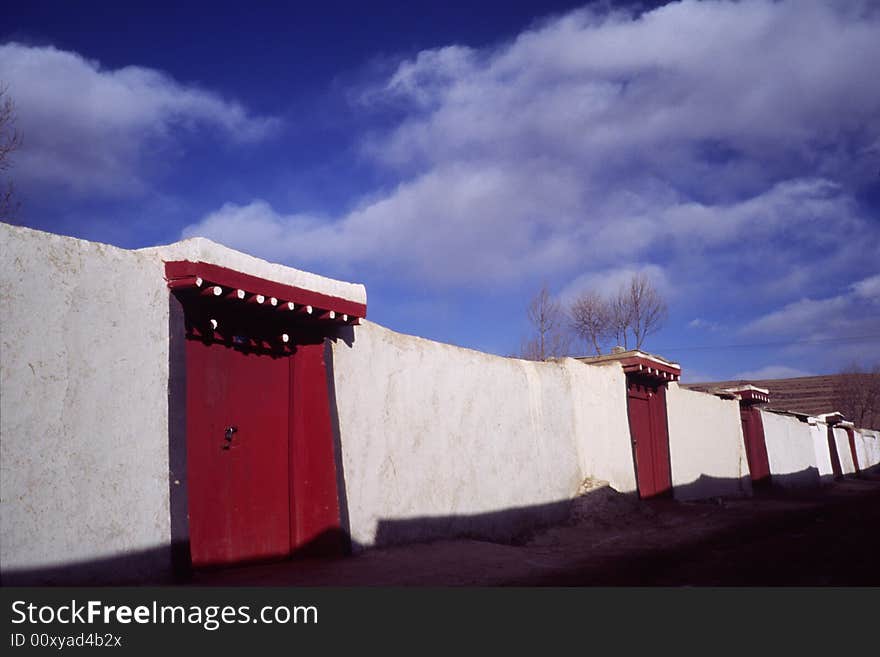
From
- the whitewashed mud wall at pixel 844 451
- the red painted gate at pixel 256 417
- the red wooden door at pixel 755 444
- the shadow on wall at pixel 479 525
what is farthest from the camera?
the whitewashed mud wall at pixel 844 451

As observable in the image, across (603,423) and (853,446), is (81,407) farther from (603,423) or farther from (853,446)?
(853,446)

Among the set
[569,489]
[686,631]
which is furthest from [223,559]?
[569,489]

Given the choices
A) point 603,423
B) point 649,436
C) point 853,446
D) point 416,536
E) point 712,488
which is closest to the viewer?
point 416,536

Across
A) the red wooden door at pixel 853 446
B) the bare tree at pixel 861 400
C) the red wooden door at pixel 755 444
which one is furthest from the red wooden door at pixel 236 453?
the bare tree at pixel 861 400

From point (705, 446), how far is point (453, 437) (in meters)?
11.3

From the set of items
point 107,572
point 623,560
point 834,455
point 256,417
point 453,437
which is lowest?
point 834,455

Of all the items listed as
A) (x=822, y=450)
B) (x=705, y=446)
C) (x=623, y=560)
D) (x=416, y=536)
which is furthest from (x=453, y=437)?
(x=822, y=450)

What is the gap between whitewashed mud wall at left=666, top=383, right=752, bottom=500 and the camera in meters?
16.3

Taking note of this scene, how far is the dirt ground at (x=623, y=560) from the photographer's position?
220 inches

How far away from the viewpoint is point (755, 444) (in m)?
22.4

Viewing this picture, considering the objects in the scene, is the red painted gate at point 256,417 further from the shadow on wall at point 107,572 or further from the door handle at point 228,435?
the shadow on wall at point 107,572

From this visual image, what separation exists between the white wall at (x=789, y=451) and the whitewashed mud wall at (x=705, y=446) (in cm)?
357

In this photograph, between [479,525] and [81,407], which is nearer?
[81,407]

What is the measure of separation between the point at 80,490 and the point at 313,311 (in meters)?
2.84
